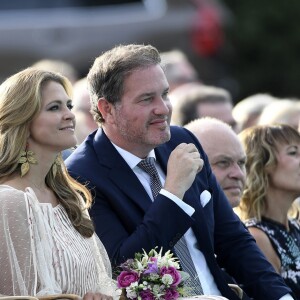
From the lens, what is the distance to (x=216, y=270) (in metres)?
7.34

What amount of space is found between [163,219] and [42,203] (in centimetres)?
66

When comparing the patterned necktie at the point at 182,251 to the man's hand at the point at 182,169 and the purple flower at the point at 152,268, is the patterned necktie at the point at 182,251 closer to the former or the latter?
the man's hand at the point at 182,169

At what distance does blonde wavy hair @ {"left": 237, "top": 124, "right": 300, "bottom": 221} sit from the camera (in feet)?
29.0

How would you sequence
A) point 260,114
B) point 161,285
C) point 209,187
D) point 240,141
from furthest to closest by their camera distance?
1. point 260,114
2. point 240,141
3. point 209,187
4. point 161,285

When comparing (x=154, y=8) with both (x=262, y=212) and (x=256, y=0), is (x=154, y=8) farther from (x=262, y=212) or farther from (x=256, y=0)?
(x=262, y=212)

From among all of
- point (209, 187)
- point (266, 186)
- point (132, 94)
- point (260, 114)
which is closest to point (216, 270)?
point (209, 187)

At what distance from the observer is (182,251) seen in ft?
23.6

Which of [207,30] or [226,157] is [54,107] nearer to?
[226,157]

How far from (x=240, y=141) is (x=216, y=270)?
161cm

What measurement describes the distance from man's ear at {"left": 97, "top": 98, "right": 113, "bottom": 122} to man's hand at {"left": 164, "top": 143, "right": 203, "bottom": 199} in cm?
45

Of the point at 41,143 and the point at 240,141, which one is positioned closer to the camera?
the point at 41,143

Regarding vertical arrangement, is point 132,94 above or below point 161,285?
above

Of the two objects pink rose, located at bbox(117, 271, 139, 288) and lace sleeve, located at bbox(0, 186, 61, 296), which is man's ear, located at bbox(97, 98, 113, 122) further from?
pink rose, located at bbox(117, 271, 139, 288)

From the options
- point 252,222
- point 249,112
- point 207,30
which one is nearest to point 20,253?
point 252,222
